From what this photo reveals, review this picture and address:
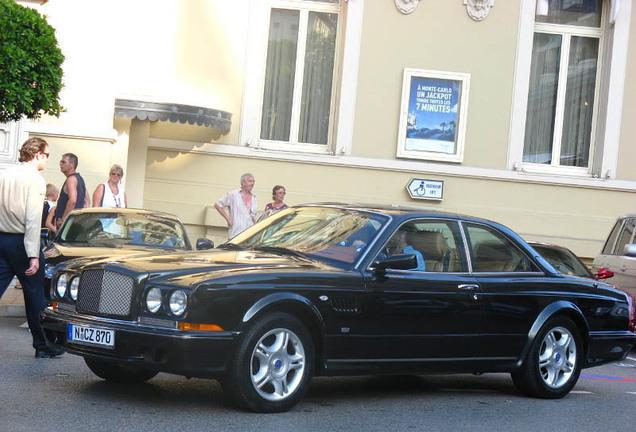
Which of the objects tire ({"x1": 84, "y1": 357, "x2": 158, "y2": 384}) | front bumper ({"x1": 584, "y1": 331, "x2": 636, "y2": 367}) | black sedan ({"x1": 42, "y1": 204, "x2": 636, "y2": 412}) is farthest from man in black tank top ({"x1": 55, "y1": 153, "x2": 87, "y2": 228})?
front bumper ({"x1": 584, "y1": 331, "x2": 636, "y2": 367})

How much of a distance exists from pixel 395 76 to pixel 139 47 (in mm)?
4256

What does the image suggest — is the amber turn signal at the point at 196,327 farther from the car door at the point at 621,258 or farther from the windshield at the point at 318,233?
the car door at the point at 621,258

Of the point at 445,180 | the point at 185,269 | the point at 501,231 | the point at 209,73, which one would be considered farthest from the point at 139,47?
the point at 185,269

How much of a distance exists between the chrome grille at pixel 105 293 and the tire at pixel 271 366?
31.8 inches

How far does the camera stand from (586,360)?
30.7ft

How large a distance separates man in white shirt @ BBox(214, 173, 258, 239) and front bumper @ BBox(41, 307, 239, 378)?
27.8 feet

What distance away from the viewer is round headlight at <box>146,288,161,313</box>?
7.00 metres

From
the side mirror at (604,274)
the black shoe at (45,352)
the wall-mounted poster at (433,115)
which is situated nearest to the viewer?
the black shoe at (45,352)

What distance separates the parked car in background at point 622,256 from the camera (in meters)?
13.6

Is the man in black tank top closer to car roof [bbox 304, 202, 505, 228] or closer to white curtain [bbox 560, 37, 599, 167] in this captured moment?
car roof [bbox 304, 202, 505, 228]

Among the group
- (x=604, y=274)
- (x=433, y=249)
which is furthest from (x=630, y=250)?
(x=433, y=249)

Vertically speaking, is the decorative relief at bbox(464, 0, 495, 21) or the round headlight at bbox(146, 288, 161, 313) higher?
the decorative relief at bbox(464, 0, 495, 21)

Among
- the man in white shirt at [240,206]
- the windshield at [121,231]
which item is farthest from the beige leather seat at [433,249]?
the man in white shirt at [240,206]

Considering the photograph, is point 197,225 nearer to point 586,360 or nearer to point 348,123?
point 348,123
